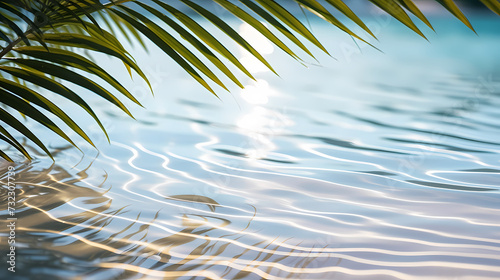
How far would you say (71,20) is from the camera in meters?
0.57

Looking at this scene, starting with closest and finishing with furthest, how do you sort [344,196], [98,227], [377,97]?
[98,227], [344,196], [377,97]

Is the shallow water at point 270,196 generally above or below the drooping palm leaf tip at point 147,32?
below

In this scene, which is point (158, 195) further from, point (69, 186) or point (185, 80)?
point (185, 80)

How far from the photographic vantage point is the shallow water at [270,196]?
849mm

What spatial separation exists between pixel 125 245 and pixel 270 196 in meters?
0.42

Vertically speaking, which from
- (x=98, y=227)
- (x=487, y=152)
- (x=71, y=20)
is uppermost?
(x=71, y=20)

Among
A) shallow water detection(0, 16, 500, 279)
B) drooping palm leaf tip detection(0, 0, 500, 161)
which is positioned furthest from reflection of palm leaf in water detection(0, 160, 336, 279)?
drooping palm leaf tip detection(0, 0, 500, 161)

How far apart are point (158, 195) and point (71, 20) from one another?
26.4 inches

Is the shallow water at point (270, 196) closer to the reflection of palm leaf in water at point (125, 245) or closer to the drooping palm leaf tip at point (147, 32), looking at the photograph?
the reflection of palm leaf in water at point (125, 245)

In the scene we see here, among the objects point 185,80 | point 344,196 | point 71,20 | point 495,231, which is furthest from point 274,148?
point 185,80

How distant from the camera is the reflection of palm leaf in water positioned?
31.6 inches

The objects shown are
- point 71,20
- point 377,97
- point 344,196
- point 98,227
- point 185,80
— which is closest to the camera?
point 71,20

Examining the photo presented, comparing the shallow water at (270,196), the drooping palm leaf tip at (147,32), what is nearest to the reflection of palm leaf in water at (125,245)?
the shallow water at (270,196)

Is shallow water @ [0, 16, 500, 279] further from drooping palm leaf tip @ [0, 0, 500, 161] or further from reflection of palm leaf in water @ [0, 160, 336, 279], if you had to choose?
drooping palm leaf tip @ [0, 0, 500, 161]
